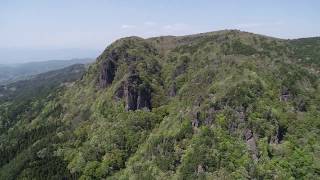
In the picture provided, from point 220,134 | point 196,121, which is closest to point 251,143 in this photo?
point 220,134

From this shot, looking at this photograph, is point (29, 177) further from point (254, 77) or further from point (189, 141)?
point (254, 77)

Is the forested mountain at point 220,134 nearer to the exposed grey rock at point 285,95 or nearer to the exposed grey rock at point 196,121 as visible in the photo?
the exposed grey rock at point 196,121

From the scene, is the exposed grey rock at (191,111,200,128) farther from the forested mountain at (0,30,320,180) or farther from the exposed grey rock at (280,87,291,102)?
the exposed grey rock at (280,87,291,102)

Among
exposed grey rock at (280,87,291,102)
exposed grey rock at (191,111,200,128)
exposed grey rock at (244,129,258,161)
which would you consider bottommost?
exposed grey rock at (244,129,258,161)

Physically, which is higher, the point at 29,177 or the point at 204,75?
the point at 204,75

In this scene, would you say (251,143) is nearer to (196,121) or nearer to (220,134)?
(220,134)

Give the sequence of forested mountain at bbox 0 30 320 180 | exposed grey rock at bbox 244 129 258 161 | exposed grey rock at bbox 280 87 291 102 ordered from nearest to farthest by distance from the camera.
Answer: forested mountain at bbox 0 30 320 180 < exposed grey rock at bbox 244 129 258 161 < exposed grey rock at bbox 280 87 291 102

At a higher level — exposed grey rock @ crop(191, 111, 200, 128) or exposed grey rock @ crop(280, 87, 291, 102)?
exposed grey rock @ crop(280, 87, 291, 102)

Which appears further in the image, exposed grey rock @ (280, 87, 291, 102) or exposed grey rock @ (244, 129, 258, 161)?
exposed grey rock @ (280, 87, 291, 102)

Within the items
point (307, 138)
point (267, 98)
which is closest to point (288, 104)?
point (267, 98)

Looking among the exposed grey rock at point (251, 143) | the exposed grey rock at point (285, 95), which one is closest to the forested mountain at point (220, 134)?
the exposed grey rock at point (251, 143)

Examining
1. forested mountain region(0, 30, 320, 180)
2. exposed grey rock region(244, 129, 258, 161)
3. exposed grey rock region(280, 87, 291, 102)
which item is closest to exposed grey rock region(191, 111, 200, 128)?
forested mountain region(0, 30, 320, 180)
